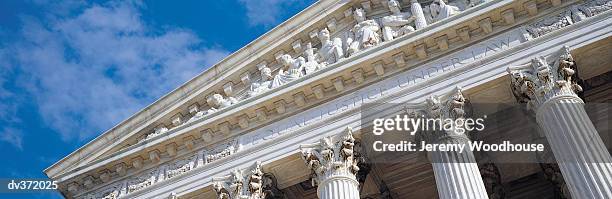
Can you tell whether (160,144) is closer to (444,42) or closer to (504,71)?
(444,42)

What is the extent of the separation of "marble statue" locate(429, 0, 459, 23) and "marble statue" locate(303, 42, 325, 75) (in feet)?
10.4

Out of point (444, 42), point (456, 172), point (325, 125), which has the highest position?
point (444, 42)

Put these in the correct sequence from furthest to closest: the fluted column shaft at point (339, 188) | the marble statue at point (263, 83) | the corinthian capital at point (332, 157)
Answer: the marble statue at point (263, 83) → the corinthian capital at point (332, 157) → the fluted column shaft at point (339, 188)

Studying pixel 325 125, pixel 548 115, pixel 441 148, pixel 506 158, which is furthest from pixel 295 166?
pixel 548 115

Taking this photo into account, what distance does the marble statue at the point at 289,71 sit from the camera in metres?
18.0

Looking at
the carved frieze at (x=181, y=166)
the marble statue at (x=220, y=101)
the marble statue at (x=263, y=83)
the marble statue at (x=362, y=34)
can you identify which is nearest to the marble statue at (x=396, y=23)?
the marble statue at (x=362, y=34)

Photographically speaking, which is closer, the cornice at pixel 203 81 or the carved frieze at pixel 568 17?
the carved frieze at pixel 568 17

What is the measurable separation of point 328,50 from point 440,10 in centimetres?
317

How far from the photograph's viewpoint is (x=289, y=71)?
60.5 feet

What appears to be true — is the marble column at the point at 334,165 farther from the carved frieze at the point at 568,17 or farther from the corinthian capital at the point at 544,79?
the carved frieze at the point at 568,17

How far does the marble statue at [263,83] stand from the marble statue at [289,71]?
29 cm

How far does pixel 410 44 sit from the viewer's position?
16.3 metres

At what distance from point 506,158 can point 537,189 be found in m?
2.03

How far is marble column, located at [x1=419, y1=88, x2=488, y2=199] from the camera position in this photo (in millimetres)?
12867
